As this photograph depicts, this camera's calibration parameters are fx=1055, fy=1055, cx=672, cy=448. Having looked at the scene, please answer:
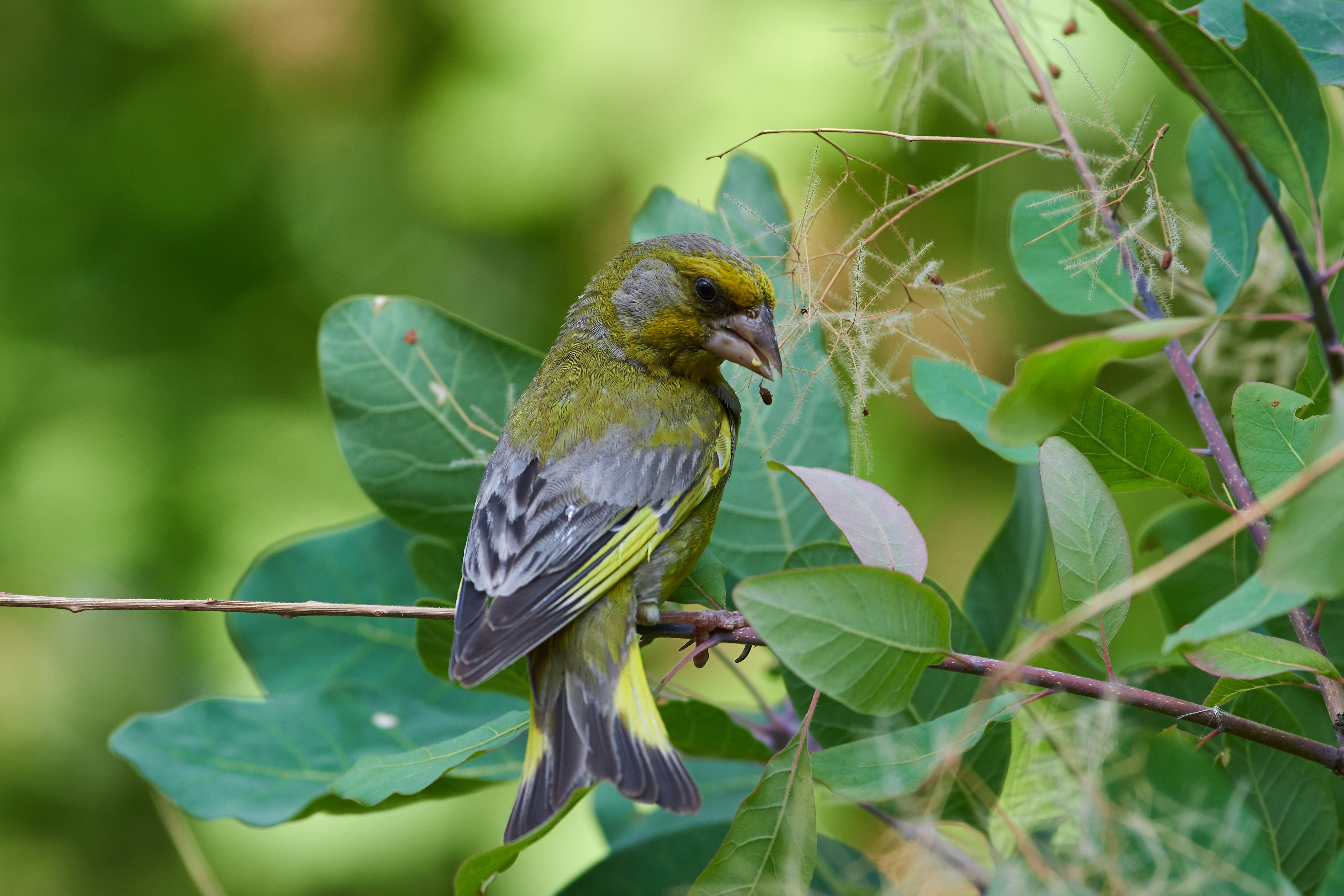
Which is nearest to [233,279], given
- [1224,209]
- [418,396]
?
[418,396]

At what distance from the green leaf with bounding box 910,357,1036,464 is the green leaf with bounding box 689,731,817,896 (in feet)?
1.68

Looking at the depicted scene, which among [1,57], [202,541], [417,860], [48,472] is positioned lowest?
[417,860]

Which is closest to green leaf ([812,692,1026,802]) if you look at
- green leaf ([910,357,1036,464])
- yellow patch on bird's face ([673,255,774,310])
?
green leaf ([910,357,1036,464])

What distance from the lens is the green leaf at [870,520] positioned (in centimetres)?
124

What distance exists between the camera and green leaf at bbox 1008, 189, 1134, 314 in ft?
5.08

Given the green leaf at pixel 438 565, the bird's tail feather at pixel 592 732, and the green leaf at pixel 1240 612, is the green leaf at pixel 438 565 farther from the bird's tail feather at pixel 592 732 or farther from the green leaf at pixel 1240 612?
the green leaf at pixel 1240 612

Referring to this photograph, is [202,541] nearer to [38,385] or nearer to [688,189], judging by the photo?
[38,385]

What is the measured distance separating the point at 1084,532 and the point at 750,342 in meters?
0.85

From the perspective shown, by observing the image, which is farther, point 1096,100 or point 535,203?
point 535,203

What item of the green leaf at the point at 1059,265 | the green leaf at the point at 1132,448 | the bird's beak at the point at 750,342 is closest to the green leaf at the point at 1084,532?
the green leaf at the point at 1132,448

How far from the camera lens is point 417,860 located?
9.82 ft

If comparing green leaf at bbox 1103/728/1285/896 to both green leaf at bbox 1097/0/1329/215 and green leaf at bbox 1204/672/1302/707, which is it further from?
green leaf at bbox 1097/0/1329/215

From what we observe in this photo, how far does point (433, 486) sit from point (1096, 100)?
1.20m

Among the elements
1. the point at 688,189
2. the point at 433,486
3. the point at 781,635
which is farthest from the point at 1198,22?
the point at 688,189
